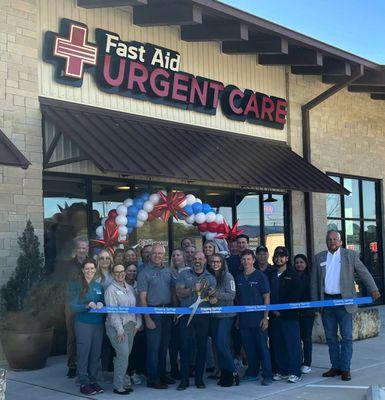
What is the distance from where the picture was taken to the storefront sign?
951cm

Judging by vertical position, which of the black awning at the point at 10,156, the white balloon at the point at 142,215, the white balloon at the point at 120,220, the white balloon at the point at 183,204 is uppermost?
the black awning at the point at 10,156

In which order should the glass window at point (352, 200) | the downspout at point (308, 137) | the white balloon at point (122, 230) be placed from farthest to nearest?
the glass window at point (352, 200), the downspout at point (308, 137), the white balloon at point (122, 230)

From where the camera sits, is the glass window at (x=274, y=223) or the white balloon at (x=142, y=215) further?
the glass window at (x=274, y=223)

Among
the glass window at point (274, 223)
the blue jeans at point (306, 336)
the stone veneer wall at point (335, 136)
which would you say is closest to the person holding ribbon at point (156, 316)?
the blue jeans at point (306, 336)

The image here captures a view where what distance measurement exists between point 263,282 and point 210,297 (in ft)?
2.42

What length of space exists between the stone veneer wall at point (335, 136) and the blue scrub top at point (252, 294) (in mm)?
6590

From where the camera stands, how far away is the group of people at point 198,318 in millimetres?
6695

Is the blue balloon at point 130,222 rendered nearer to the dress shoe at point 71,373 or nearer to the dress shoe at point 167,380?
the dress shoe at point 71,373

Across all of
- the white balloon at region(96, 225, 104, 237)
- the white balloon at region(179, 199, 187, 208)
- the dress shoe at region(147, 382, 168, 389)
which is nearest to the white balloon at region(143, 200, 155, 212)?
the white balloon at region(179, 199, 187, 208)

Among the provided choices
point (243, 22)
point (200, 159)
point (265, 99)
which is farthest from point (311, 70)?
point (200, 159)

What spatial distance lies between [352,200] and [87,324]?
10908 mm

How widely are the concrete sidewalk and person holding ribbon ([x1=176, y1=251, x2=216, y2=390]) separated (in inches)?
9.2

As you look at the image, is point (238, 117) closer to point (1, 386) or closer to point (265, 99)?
point (265, 99)

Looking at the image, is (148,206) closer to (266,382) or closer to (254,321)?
(254,321)
